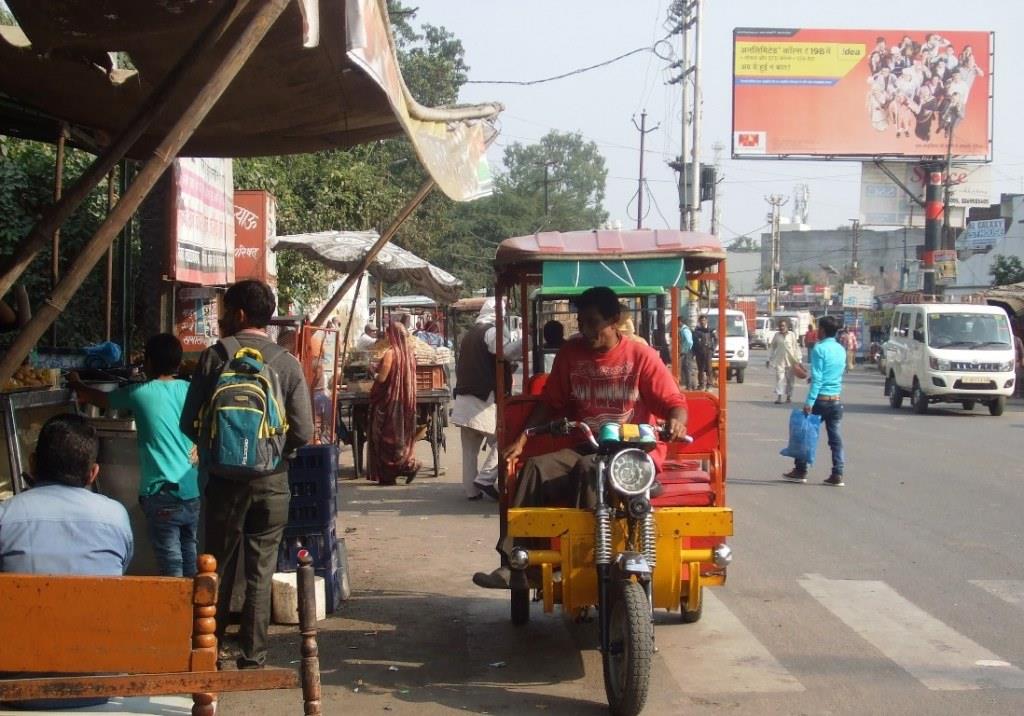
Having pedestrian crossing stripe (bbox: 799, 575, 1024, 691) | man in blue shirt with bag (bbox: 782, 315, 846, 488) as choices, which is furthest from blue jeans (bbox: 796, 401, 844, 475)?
pedestrian crossing stripe (bbox: 799, 575, 1024, 691)

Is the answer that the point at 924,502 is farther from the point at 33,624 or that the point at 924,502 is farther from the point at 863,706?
the point at 33,624

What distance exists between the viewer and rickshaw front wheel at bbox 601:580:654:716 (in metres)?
5.21

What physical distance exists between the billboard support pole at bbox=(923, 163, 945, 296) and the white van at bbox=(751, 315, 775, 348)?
61.6ft

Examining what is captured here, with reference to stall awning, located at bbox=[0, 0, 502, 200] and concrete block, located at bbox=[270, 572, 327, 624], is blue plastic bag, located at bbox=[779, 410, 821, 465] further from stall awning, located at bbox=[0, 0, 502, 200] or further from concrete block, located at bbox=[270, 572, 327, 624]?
concrete block, located at bbox=[270, 572, 327, 624]

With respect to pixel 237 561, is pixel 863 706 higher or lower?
lower

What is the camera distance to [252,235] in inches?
566

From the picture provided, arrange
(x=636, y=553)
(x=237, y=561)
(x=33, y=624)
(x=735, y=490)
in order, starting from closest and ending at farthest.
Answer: (x=33, y=624) < (x=636, y=553) < (x=237, y=561) < (x=735, y=490)

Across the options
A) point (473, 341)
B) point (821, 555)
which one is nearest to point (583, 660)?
point (821, 555)

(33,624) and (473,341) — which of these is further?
(473,341)

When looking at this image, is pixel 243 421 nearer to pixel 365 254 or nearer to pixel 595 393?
pixel 595 393

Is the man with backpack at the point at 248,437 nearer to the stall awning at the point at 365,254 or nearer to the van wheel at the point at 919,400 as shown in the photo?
the stall awning at the point at 365,254

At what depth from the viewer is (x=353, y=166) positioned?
2655cm

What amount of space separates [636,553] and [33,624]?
9.43 ft

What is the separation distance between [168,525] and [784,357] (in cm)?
2106
